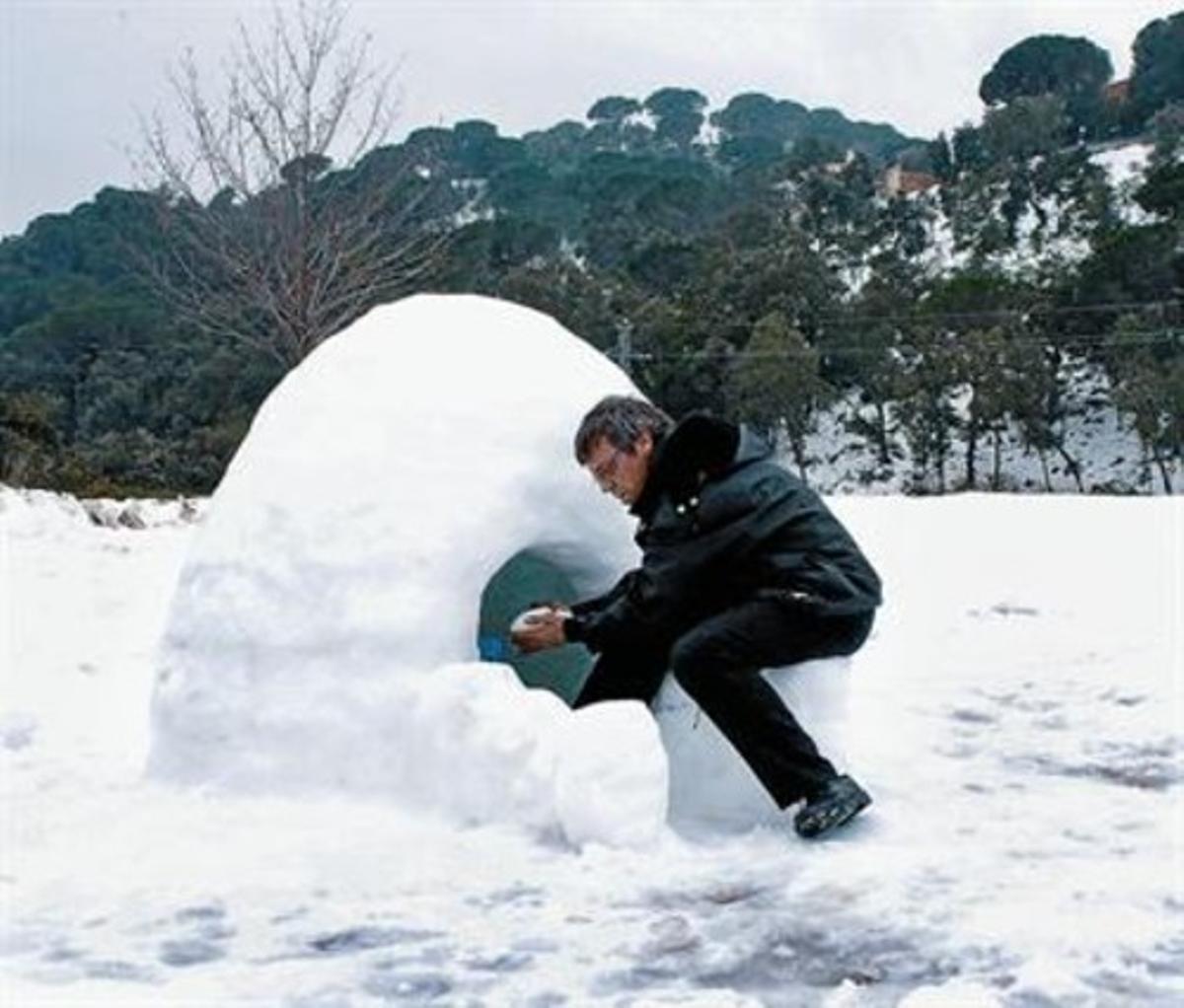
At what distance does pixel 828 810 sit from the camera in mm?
3129

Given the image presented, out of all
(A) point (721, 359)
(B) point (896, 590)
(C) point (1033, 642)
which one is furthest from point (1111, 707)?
(A) point (721, 359)

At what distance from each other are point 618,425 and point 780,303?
2783cm

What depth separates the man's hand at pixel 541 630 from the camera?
3469 mm

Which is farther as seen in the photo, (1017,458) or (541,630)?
(1017,458)

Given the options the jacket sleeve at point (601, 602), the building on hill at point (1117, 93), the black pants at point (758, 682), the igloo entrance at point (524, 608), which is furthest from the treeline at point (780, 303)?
the black pants at point (758, 682)

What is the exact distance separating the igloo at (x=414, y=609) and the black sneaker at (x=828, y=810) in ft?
0.55

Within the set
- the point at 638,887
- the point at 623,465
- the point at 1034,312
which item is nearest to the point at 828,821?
the point at 638,887

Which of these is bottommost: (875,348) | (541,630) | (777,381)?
(541,630)

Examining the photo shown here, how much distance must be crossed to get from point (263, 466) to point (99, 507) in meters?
8.22

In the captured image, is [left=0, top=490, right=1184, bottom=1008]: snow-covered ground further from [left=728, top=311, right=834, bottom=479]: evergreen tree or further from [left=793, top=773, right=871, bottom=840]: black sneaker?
[left=728, top=311, right=834, bottom=479]: evergreen tree

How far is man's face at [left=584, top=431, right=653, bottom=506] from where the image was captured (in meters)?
3.41

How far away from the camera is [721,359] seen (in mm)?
28188

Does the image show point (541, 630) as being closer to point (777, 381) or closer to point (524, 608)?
point (524, 608)

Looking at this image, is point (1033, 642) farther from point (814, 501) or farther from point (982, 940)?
point (982, 940)
